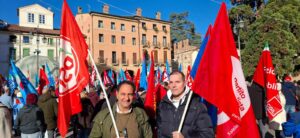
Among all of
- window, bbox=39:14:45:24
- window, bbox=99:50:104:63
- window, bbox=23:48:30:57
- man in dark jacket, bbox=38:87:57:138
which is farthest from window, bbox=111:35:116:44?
man in dark jacket, bbox=38:87:57:138

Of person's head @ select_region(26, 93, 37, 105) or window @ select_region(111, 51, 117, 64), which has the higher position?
window @ select_region(111, 51, 117, 64)

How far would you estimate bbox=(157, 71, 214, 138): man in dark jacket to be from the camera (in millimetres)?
3646

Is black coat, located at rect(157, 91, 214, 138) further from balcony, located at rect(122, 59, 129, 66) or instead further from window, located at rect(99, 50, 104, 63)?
balcony, located at rect(122, 59, 129, 66)

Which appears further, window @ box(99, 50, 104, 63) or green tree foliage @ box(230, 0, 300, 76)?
window @ box(99, 50, 104, 63)

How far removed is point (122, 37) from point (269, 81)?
47.1 meters

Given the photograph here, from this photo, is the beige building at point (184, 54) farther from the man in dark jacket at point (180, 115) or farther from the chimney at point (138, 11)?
the man in dark jacket at point (180, 115)

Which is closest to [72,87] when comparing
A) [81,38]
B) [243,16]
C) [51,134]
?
[81,38]

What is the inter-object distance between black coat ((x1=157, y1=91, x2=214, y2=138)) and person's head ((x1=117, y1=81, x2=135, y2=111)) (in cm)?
44

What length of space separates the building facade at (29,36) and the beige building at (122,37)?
4.75 metres

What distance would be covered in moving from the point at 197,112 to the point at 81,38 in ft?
6.98

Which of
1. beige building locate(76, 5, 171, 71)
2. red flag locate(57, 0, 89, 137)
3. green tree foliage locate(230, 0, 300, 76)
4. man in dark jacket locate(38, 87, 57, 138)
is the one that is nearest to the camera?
red flag locate(57, 0, 89, 137)

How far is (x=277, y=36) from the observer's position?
29750 mm

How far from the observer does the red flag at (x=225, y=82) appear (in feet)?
12.6

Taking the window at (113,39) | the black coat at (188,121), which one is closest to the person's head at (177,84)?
the black coat at (188,121)
